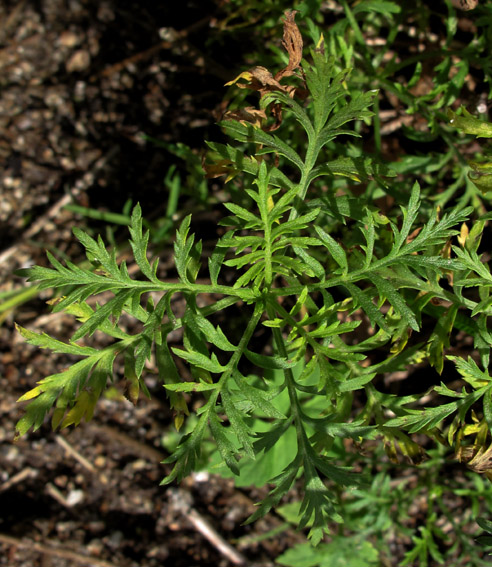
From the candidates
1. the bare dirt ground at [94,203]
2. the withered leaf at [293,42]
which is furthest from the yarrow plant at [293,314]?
the bare dirt ground at [94,203]

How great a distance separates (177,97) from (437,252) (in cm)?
202

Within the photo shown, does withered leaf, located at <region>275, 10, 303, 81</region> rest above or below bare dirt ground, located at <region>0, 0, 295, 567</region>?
above

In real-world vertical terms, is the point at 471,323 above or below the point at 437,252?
below

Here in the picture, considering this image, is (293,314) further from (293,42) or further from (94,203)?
(94,203)

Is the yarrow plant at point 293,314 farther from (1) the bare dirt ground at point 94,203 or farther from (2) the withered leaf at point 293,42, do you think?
(1) the bare dirt ground at point 94,203

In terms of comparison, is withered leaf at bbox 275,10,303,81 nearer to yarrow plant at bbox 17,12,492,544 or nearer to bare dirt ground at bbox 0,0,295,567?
yarrow plant at bbox 17,12,492,544

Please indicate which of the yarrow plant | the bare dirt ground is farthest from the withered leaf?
the bare dirt ground

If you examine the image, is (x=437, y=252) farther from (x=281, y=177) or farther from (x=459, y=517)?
(x=459, y=517)

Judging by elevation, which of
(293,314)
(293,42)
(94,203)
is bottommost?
(94,203)

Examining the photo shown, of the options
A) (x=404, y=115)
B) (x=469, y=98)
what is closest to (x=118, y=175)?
(x=404, y=115)

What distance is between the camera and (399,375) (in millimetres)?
2734

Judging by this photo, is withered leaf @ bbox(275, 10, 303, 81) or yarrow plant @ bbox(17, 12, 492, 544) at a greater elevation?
withered leaf @ bbox(275, 10, 303, 81)

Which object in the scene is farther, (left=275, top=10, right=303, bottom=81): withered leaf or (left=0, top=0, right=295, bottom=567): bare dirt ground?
(left=0, top=0, right=295, bottom=567): bare dirt ground

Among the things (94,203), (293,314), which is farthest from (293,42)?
(94,203)
